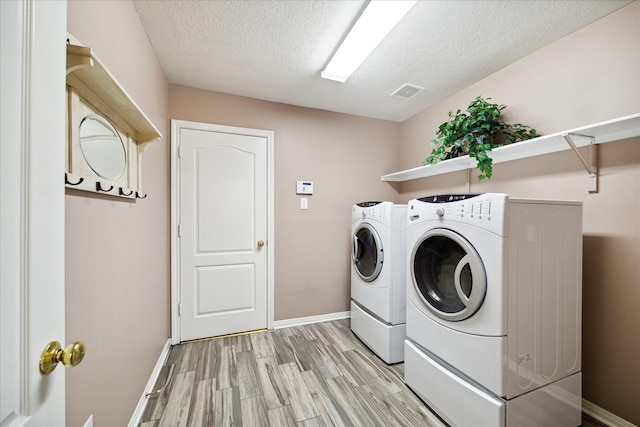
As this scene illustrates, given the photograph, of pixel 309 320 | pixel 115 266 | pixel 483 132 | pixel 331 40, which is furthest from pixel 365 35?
pixel 309 320

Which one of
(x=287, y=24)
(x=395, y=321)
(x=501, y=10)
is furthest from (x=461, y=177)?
(x=287, y=24)

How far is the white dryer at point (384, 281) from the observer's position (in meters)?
1.92

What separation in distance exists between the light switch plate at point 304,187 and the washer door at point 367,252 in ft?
2.20

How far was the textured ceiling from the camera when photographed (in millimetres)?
1367

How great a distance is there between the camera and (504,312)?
45.2 inches

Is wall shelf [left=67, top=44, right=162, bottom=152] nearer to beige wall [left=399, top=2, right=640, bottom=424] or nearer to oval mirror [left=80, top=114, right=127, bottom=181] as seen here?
oval mirror [left=80, top=114, right=127, bottom=181]

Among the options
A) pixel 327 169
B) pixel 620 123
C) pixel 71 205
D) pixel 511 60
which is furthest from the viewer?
pixel 327 169

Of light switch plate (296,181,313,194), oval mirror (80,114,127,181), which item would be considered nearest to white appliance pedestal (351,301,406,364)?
light switch plate (296,181,313,194)

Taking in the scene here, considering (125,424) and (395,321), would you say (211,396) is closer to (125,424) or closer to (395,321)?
(125,424)

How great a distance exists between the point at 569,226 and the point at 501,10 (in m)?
1.23

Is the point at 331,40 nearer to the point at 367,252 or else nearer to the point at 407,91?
the point at 407,91

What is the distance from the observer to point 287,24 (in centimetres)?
149

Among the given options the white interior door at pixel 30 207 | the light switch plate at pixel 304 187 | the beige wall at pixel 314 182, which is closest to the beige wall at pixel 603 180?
the beige wall at pixel 314 182

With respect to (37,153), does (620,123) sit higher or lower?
higher
